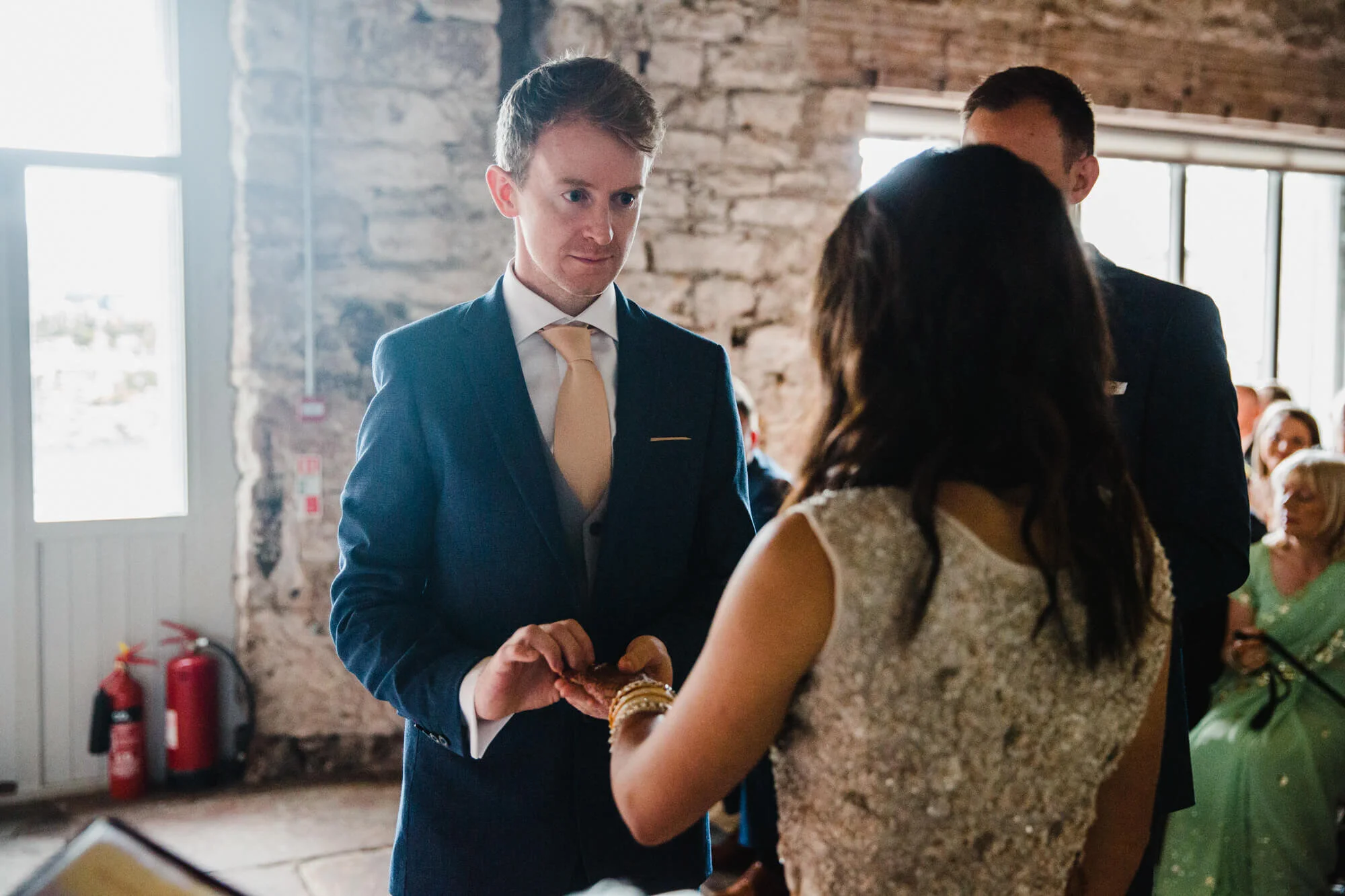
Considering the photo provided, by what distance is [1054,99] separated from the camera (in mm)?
1714

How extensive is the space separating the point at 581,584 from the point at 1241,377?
5177 millimetres

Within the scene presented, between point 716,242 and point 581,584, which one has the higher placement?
point 716,242

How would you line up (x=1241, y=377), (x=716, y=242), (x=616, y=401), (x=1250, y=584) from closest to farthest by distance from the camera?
(x=616, y=401), (x=1250, y=584), (x=716, y=242), (x=1241, y=377)

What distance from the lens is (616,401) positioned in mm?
1512

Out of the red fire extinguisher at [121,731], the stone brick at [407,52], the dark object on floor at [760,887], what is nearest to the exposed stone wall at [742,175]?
the stone brick at [407,52]

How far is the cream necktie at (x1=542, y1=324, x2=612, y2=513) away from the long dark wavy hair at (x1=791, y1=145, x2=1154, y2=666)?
1.71 feet

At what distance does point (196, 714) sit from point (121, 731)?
24 centimetres

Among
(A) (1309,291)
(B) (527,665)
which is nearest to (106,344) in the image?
(B) (527,665)

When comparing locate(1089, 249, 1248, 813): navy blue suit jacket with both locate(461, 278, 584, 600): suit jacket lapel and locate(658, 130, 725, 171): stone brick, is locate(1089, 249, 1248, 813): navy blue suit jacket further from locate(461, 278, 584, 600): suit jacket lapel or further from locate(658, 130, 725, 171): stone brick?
locate(658, 130, 725, 171): stone brick

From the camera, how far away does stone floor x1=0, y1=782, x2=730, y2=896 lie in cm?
317

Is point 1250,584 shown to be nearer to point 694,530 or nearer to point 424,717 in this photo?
point 694,530

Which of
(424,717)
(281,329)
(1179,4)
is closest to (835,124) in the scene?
(1179,4)

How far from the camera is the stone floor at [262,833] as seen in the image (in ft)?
10.4

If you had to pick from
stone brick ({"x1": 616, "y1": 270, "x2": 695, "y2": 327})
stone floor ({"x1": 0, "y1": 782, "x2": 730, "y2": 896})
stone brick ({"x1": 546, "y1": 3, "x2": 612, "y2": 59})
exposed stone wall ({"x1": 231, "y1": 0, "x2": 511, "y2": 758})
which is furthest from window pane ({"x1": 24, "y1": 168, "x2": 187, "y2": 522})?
stone brick ({"x1": 616, "y1": 270, "x2": 695, "y2": 327})
